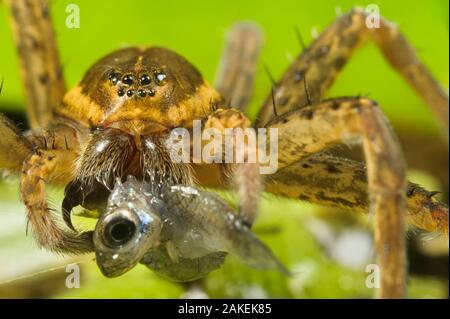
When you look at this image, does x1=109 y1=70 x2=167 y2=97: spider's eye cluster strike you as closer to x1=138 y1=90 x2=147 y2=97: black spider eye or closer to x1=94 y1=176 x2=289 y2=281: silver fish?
x1=138 y1=90 x2=147 y2=97: black spider eye

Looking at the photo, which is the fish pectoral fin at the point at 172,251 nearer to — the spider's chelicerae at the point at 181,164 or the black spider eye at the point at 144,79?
the spider's chelicerae at the point at 181,164

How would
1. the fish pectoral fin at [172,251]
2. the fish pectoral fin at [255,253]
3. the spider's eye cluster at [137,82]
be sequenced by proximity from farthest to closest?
the spider's eye cluster at [137,82]
the fish pectoral fin at [172,251]
the fish pectoral fin at [255,253]

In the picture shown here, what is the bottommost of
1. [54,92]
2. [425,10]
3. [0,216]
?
[0,216]

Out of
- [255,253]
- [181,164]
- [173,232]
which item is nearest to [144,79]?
[181,164]

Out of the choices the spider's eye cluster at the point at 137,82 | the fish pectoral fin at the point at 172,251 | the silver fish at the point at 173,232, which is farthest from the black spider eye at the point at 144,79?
the fish pectoral fin at the point at 172,251
